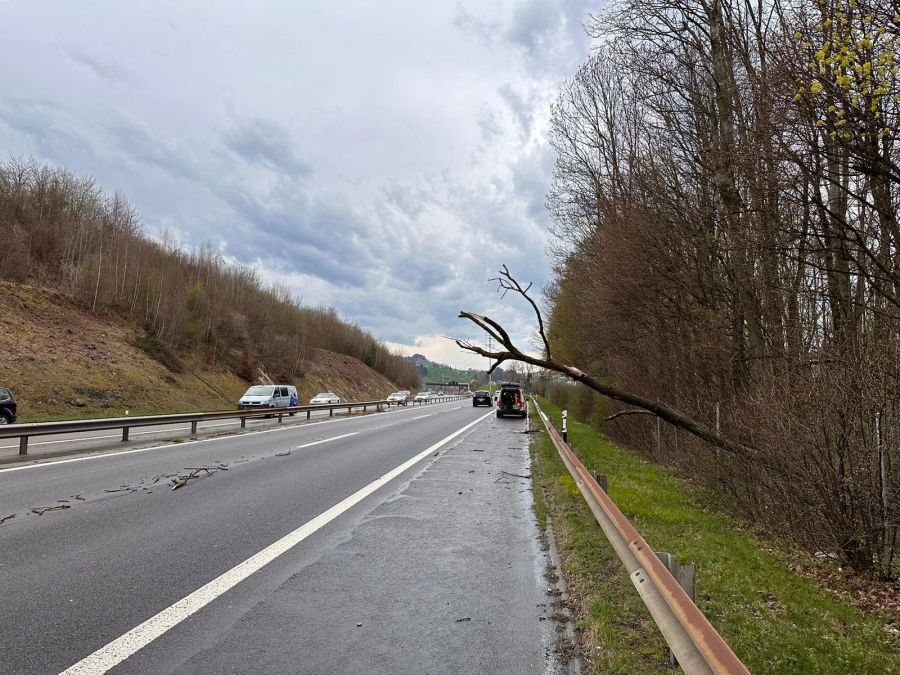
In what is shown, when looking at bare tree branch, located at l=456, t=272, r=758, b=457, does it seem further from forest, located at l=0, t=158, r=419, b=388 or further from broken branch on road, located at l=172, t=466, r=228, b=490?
forest, located at l=0, t=158, r=419, b=388

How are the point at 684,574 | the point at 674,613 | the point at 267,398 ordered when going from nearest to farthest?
the point at 674,613, the point at 684,574, the point at 267,398

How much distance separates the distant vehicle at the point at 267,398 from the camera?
29.1m

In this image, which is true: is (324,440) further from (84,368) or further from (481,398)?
(481,398)

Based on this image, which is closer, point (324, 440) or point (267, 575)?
point (267, 575)

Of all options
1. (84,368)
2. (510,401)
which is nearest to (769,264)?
(510,401)

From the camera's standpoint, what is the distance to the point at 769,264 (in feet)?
31.7

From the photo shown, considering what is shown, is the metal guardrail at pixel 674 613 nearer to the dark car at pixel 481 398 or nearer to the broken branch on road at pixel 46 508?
the broken branch on road at pixel 46 508

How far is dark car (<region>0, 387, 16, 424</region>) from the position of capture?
1932cm

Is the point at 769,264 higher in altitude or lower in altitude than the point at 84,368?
higher

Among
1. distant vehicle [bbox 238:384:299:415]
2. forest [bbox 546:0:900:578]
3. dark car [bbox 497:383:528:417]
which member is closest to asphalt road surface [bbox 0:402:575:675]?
forest [bbox 546:0:900:578]

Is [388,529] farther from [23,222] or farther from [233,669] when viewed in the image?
[23,222]

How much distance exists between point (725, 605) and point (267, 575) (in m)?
3.81

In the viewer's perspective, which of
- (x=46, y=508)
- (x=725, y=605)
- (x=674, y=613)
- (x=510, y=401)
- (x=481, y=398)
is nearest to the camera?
(x=674, y=613)

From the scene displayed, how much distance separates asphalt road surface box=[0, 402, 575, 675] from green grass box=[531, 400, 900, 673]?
372 millimetres
